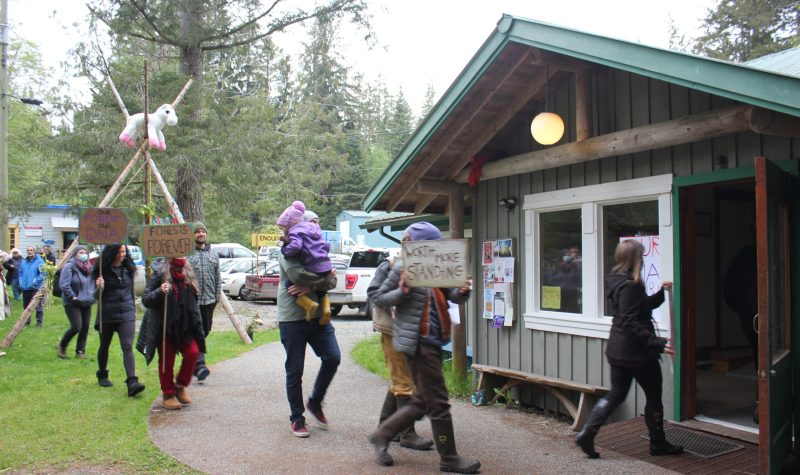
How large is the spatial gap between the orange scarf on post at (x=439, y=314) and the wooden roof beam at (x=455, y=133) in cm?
270

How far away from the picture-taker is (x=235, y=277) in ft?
73.9

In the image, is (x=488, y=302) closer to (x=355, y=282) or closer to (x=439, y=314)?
(x=439, y=314)

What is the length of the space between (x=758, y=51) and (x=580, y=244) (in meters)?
20.3

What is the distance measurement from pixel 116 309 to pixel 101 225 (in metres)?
0.95

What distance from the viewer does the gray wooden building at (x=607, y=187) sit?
14.5ft

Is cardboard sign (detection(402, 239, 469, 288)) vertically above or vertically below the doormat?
above

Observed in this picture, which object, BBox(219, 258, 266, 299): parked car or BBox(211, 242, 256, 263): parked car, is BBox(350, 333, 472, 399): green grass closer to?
BBox(219, 258, 266, 299): parked car

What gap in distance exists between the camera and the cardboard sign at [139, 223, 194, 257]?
6.48 m

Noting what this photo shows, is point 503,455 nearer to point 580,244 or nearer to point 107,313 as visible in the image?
point 580,244

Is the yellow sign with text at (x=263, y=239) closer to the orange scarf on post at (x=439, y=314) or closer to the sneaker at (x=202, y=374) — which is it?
→ the sneaker at (x=202, y=374)

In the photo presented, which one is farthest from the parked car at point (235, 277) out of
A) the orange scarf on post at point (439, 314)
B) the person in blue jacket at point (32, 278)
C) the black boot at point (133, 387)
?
the orange scarf on post at point (439, 314)

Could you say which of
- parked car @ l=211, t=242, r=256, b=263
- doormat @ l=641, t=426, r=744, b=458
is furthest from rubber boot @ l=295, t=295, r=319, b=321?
parked car @ l=211, t=242, r=256, b=263

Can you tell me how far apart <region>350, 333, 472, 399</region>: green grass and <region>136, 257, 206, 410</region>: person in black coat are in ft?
9.38

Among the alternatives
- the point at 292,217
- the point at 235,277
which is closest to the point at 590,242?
the point at 292,217
